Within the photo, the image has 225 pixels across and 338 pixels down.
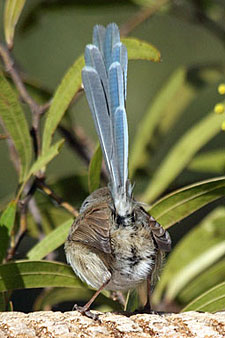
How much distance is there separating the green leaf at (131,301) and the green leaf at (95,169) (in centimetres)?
38

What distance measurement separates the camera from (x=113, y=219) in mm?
2039

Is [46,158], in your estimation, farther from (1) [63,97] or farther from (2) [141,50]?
(2) [141,50]

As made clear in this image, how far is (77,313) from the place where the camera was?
1670 mm

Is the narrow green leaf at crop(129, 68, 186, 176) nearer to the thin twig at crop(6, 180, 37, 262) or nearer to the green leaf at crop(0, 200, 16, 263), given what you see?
the thin twig at crop(6, 180, 37, 262)

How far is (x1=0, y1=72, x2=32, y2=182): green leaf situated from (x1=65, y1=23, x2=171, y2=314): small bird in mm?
230

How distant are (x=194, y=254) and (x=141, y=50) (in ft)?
2.44

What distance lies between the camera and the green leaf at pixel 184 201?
6.43ft

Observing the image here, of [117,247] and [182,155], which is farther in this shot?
[182,155]

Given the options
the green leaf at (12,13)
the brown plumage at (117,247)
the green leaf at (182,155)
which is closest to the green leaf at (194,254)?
the green leaf at (182,155)

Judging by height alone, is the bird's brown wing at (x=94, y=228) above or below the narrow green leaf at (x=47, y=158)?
below

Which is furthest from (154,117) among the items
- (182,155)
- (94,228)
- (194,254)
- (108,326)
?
(108,326)

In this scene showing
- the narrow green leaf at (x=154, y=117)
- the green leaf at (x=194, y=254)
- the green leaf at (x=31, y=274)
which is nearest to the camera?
the green leaf at (x=31, y=274)

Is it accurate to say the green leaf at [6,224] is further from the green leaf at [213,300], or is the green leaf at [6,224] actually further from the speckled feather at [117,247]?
the green leaf at [213,300]

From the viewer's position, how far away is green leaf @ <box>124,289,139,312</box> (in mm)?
1961
